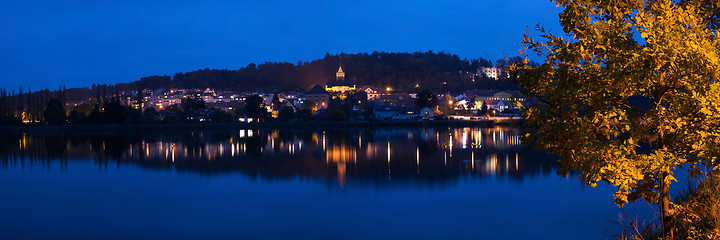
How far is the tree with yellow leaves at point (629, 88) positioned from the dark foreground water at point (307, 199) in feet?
22.2

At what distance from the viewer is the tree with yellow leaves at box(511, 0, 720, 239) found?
3.95 metres

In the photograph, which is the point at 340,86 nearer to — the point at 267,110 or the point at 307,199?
the point at 267,110

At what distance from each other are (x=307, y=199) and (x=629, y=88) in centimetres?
1210

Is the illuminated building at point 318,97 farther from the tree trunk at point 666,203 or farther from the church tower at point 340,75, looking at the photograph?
the tree trunk at point 666,203

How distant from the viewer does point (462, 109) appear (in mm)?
104625

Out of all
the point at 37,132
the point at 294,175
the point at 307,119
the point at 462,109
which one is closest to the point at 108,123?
the point at 37,132

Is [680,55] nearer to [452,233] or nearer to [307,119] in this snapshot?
[452,233]

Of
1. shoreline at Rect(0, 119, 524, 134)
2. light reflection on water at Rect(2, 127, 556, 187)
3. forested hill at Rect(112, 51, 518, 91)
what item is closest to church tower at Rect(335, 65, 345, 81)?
forested hill at Rect(112, 51, 518, 91)

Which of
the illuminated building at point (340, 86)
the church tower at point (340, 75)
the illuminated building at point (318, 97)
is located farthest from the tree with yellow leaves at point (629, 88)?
the church tower at point (340, 75)

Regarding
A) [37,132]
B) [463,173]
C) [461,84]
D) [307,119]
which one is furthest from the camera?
[461,84]

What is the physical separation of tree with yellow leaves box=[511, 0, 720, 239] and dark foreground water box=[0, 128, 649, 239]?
675 centimetres

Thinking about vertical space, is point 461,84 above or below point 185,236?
above

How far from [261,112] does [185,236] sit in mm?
63541

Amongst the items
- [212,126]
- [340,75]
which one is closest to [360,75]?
[340,75]
